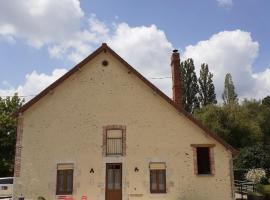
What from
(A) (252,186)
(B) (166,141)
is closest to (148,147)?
(B) (166,141)

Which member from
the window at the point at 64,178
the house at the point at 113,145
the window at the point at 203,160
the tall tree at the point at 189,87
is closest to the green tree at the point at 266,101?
the tall tree at the point at 189,87

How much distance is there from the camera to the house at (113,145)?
19172mm

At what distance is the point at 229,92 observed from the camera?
58.8m

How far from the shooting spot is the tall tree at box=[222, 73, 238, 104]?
5812 cm

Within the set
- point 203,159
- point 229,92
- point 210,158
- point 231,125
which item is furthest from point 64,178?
point 229,92

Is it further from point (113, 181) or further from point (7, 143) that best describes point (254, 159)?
point (7, 143)

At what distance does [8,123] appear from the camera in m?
34.2

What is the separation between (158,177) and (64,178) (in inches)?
197

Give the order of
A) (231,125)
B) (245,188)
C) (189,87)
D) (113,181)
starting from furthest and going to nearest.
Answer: (189,87)
(231,125)
(245,188)
(113,181)

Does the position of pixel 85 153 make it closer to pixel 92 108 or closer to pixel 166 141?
pixel 92 108

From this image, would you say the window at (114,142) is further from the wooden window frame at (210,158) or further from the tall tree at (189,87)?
the tall tree at (189,87)

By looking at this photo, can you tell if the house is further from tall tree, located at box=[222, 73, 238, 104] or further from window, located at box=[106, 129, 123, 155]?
tall tree, located at box=[222, 73, 238, 104]

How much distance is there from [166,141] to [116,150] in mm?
2755

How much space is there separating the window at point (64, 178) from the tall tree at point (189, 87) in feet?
109
